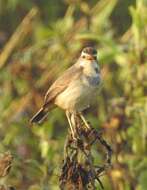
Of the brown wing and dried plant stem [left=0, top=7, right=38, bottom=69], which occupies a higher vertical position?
dried plant stem [left=0, top=7, right=38, bottom=69]

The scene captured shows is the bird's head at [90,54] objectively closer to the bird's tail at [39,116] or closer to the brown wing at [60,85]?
the brown wing at [60,85]

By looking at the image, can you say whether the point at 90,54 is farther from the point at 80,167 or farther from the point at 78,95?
the point at 80,167

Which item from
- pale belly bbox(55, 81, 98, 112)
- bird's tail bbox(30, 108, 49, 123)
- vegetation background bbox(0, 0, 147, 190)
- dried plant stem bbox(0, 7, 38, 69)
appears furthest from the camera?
dried plant stem bbox(0, 7, 38, 69)

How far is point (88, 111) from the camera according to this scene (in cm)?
997

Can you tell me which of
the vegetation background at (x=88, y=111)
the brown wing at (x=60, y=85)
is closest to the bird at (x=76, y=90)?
the brown wing at (x=60, y=85)

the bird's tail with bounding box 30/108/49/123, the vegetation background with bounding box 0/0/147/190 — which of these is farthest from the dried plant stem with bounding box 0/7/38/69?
the bird's tail with bounding box 30/108/49/123

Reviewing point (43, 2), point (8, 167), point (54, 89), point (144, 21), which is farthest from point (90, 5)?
point (8, 167)

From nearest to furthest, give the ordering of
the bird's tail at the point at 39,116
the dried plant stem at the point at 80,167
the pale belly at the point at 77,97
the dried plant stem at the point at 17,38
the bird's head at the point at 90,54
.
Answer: the dried plant stem at the point at 80,167 < the pale belly at the point at 77,97 < the bird's tail at the point at 39,116 < the bird's head at the point at 90,54 < the dried plant stem at the point at 17,38

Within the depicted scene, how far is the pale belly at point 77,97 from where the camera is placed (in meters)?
6.75

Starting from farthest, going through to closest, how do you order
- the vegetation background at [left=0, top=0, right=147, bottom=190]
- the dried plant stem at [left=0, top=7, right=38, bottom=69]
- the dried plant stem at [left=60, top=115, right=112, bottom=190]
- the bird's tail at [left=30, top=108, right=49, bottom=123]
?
the dried plant stem at [left=0, top=7, right=38, bottom=69] < the vegetation background at [left=0, top=0, right=147, bottom=190] < the bird's tail at [left=30, top=108, right=49, bottom=123] < the dried plant stem at [left=60, top=115, right=112, bottom=190]

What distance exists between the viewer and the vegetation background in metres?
8.23

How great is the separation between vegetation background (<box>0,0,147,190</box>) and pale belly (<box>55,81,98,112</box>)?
1.56 feet

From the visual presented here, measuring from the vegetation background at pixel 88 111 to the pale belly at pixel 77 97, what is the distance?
1.56 feet

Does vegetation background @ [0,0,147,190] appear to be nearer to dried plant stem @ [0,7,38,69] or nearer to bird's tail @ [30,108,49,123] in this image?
dried plant stem @ [0,7,38,69]
